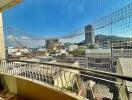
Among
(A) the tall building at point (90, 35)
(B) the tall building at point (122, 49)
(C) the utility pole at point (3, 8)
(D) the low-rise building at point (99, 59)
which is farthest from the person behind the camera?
(C) the utility pole at point (3, 8)

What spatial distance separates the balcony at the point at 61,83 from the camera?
189 cm

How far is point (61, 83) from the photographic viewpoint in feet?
8.40

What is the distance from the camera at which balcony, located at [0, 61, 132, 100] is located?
1886 millimetres

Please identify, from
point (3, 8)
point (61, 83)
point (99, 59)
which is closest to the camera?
point (99, 59)

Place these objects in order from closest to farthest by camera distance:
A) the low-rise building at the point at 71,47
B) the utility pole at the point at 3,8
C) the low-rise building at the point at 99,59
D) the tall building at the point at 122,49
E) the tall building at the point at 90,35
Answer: the tall building at the point at 122,49 → the low-rise building at the point at 99,59 → the tall building at the point at 90,35 → the low-rise building at the point at 71,47 → the utility pole at the point at 3,8

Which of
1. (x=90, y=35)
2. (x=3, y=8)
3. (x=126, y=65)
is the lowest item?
(x=126, y=65)

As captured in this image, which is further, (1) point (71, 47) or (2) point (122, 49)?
(1) point (71, 47)

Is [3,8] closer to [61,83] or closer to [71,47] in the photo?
[71,47]

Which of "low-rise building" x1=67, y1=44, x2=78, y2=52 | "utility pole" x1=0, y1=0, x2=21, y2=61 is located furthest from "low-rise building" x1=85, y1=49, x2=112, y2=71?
"utility pole" x1=0, y1=0, x2=21, y2=61

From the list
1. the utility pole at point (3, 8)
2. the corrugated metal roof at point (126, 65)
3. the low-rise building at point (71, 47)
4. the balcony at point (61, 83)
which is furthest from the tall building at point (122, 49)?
the utility pole at point (3, 8)

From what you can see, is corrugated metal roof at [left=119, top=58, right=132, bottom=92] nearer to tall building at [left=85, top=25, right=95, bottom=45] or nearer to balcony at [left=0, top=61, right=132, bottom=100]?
balcony at [left=0, top=61, right=132, bottom=100]

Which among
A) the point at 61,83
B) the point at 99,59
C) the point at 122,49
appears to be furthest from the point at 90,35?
the point at 61,83

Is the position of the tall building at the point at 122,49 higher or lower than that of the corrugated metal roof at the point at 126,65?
higher

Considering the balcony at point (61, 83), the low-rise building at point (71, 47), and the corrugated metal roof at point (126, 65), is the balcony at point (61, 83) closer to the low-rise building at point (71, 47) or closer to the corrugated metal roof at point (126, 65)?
the corrugated metal roof at point (126, 65)
